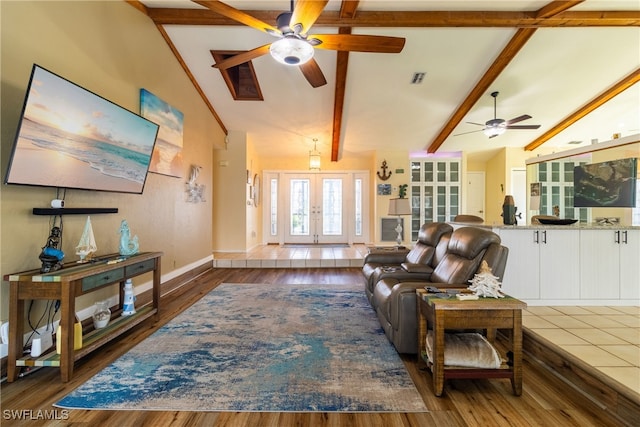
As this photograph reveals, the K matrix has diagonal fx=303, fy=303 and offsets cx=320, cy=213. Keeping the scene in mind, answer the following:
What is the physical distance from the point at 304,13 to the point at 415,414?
2.71 metres

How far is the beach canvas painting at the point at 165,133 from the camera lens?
3732 millimetres

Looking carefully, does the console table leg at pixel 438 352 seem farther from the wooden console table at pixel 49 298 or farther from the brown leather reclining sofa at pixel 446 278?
the wooden console table at pixel 49 298

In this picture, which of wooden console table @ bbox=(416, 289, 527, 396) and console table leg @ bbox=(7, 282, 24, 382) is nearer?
wooden console table @ bbox=(416, 289, 527, 396)

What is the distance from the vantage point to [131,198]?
11.4 ft

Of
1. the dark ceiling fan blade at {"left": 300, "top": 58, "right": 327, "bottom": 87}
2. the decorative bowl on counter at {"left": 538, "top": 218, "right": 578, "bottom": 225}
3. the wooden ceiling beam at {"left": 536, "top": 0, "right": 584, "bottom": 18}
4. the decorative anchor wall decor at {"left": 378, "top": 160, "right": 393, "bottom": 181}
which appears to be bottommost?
the decorative bowl on counter at {"left": 538, "top": 218, "right": 578, "bottom": 225}

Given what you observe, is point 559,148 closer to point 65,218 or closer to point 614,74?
point 614,74

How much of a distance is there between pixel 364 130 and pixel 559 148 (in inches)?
193

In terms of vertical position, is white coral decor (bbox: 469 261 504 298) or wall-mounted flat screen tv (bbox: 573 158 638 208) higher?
wall-mounted flat screen tv (bbox: 573 158 638 208)

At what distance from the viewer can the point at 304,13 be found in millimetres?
2193

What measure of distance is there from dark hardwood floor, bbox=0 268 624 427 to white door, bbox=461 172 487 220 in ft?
22.6

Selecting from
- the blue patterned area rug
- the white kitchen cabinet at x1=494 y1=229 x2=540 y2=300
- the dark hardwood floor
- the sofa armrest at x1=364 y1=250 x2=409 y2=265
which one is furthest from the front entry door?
the dark hardwood floor

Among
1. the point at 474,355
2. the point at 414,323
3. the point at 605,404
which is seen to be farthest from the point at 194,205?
the point at 605,404

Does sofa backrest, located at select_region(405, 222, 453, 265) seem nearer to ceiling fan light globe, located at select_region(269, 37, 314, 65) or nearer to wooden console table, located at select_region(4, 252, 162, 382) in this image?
ceiling fan light globe, located at select_region(269, 37, 314, 65)

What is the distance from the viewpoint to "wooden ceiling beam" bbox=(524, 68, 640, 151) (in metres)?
5.06
